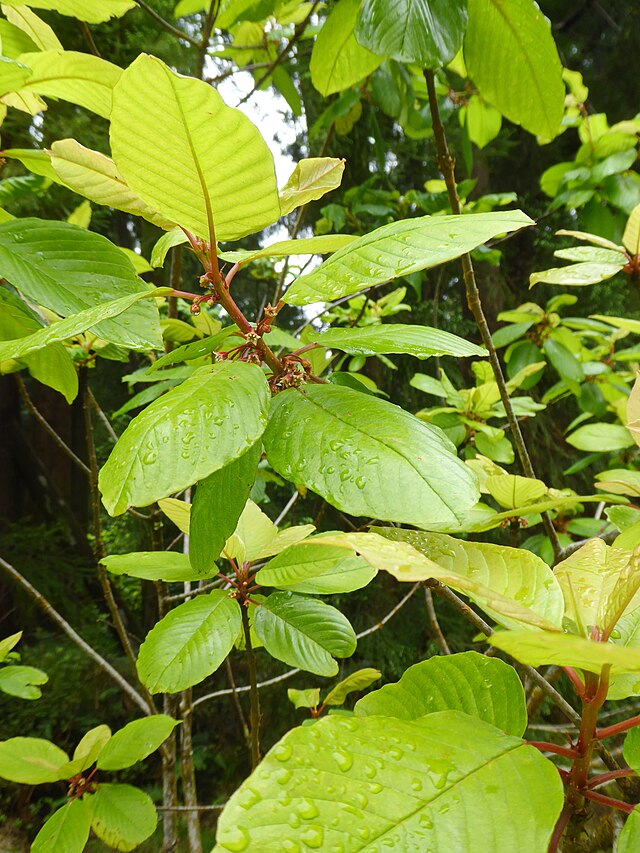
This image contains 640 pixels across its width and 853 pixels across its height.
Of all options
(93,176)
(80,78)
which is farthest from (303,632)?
(80,78)

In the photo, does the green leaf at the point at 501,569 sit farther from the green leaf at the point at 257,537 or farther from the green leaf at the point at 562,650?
the green leaf at the point at 257,537

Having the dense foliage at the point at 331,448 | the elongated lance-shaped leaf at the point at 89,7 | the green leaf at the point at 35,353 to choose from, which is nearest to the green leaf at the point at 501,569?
the dense foliage at the point at 331,448

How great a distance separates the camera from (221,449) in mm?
308

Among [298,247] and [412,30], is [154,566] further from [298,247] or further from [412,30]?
[412,30]

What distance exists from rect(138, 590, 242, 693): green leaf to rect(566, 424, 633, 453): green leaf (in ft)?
2.97

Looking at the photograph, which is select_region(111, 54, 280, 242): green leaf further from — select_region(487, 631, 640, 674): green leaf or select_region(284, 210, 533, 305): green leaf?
select_region(487, 631, 640, 674): green leaf

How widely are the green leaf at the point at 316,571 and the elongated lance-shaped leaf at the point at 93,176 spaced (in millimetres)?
371

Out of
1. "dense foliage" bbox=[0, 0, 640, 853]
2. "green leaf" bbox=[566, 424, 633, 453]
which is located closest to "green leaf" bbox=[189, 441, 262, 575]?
"dense foliage" bbox=[0, 0, 640, 853]

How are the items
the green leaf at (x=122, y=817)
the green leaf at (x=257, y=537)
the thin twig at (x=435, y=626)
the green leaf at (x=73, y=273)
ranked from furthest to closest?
the thin twig at (x=435, y=626), the green leaf at (x=122, y=817), the green leaf at (x=257, y=537), the green leaf at (x=73, y=273)

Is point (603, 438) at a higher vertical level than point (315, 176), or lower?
lower

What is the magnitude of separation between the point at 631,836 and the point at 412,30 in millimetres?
698

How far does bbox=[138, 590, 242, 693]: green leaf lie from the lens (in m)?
0.57

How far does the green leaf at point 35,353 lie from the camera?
591 millimetres

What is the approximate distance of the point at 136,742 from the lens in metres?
0.79
